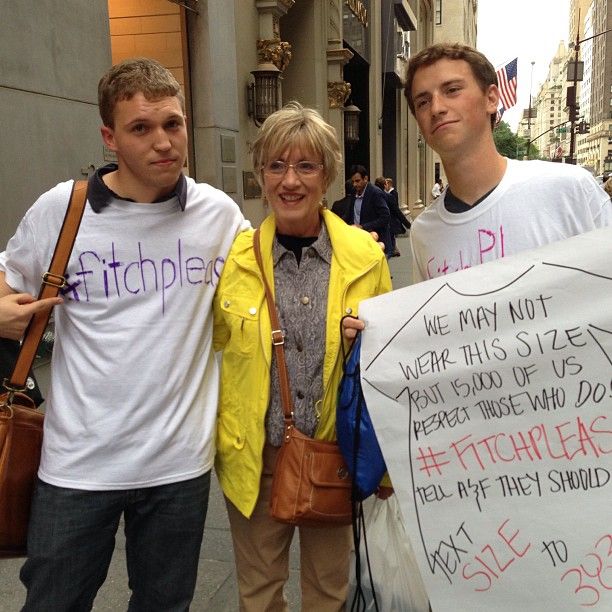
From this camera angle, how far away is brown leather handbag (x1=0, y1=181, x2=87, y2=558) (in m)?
2.03

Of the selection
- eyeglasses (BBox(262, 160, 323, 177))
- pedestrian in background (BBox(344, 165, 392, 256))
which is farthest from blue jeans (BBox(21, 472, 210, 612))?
pedestrian in background (BBox(344, 165, 392, 256))

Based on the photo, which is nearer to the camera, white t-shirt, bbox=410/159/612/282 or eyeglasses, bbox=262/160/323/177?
white t-shirt, bbox=410/159/612/282

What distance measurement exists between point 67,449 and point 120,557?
1.59 metres

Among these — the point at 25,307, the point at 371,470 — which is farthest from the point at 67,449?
the point at 371,470

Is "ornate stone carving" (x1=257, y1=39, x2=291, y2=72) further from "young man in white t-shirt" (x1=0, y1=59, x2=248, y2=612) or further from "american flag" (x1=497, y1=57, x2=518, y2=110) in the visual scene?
"american flag" (x1=497, y1=57, x2=518, y2=110)

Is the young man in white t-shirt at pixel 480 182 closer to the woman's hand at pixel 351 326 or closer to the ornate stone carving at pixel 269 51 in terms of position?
the woman's hand at pixel 351 326

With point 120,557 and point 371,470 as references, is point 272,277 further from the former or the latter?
point 120,557

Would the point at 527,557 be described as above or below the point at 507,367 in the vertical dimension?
below

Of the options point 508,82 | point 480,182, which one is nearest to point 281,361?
point 480,182

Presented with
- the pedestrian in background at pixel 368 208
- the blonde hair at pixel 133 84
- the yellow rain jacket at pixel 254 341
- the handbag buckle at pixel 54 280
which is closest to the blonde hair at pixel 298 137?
the yellow rain jacket at pixel 254 341

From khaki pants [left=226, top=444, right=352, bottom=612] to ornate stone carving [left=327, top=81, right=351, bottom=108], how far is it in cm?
1258

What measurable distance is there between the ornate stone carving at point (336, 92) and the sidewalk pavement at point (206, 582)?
11688mm

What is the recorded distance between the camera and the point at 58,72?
5.39 m

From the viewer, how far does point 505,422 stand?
6.51ft
